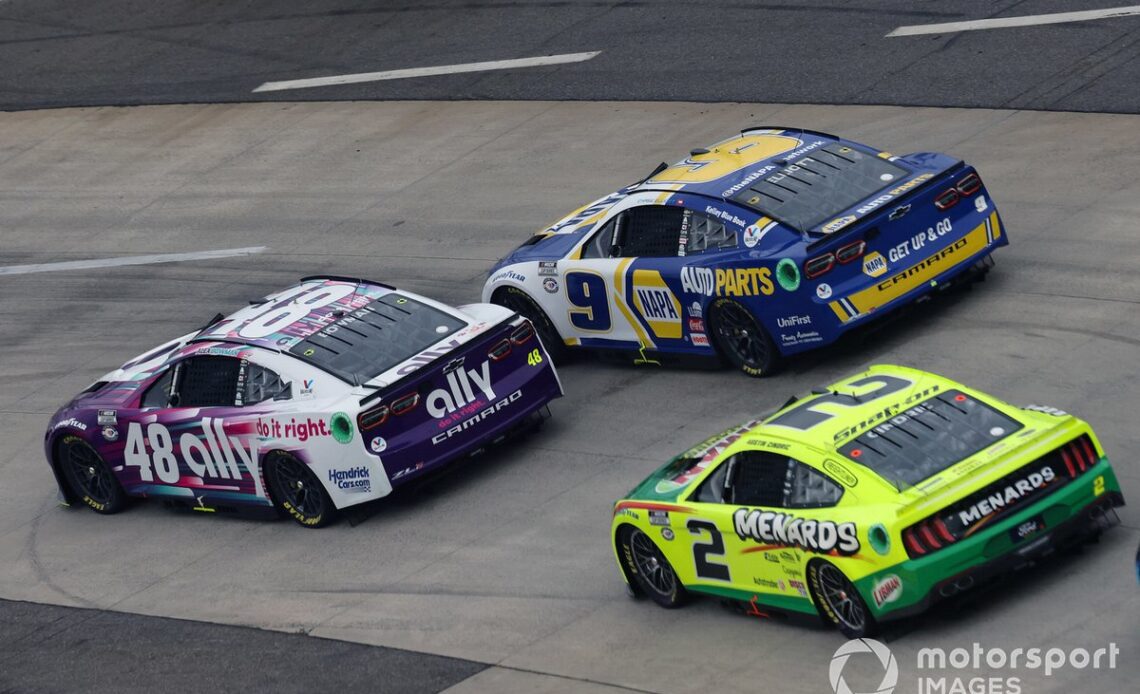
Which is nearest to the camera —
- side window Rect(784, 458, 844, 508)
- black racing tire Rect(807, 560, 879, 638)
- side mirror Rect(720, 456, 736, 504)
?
black racing tire Rect(807, 560, 879, 638)

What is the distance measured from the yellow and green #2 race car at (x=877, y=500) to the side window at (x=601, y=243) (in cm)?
458

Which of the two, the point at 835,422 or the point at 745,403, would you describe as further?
the point at 745,403

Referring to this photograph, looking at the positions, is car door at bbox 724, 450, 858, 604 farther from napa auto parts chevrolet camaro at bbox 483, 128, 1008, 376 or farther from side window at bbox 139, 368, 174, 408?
side window at bbox 139, 368, 174, 408

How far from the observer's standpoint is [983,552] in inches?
382

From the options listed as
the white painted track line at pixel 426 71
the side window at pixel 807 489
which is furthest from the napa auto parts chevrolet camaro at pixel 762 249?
the white painted track line at pixel 426 71

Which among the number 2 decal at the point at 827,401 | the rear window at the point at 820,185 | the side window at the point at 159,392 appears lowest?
the side window at the point at 159,392

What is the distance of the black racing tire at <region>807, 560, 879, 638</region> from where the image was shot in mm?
9953

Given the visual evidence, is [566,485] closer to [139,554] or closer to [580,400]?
[580,400]

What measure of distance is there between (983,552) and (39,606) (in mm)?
7592

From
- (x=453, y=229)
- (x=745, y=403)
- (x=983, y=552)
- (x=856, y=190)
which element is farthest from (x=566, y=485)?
(x=453, y=229)

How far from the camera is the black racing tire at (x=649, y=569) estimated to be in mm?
11359

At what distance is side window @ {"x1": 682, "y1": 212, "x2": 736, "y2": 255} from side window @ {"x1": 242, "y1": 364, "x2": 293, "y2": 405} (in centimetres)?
341

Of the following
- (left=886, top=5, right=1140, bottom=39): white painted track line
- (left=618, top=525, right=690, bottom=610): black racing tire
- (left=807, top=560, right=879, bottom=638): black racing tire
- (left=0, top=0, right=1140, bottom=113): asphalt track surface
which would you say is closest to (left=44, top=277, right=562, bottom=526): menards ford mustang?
(left=618, top=525, right=690, bottom=610): black racing tire

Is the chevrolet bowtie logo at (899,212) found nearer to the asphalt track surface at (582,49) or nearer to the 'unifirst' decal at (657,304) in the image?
the 'unifirst' decal at (657,304)
